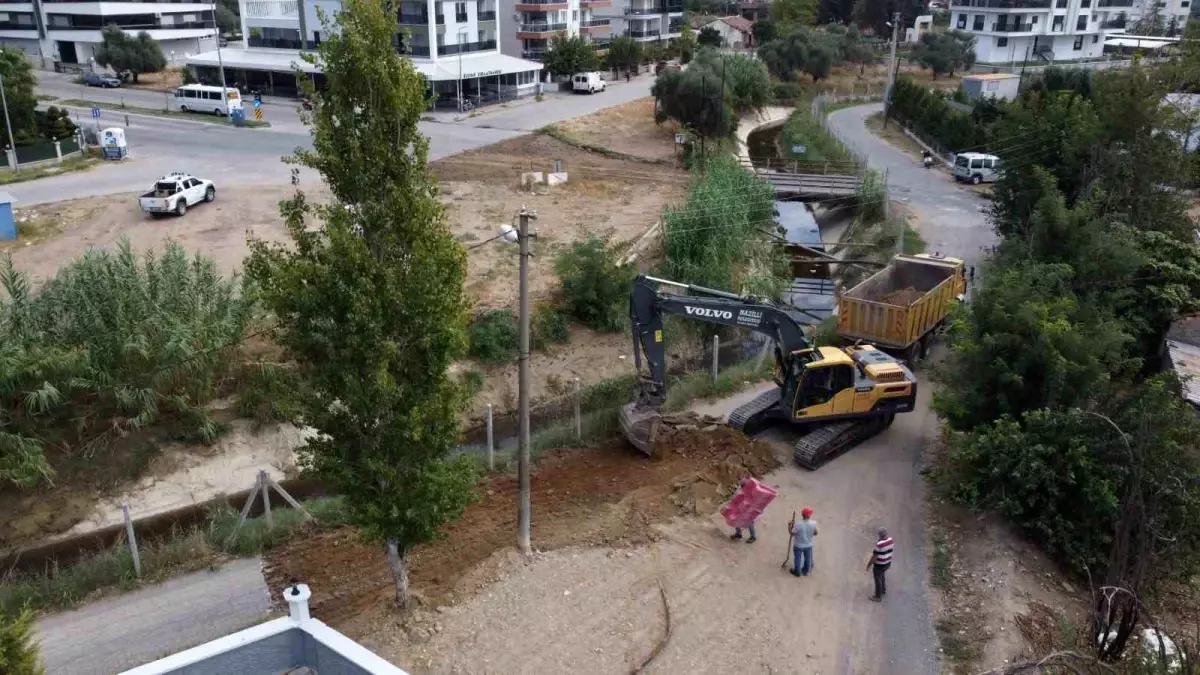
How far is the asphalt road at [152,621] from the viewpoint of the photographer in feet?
37.6

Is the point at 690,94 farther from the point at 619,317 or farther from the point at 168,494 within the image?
the point at 168,494

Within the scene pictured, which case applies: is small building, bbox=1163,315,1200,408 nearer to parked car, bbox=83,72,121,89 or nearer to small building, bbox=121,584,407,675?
small building, bbox=121,584,407,675

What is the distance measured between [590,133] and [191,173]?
20107mm

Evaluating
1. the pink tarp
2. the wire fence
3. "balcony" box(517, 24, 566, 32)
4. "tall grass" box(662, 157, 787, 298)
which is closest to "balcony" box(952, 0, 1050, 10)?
"balcony" box(517, 24, 566, 32)

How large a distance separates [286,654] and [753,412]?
1132 cm

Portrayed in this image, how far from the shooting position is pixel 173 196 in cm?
2988

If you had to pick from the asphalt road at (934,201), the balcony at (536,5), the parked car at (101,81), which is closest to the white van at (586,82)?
the balcony at (536,5)

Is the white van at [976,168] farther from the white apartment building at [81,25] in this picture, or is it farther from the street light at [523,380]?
the white apartment building at [81,25]

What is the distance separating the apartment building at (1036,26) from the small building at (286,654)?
8110cm

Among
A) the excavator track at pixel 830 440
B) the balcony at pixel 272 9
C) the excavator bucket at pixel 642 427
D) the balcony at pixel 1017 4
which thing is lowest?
the excavator track at pixel 830 440

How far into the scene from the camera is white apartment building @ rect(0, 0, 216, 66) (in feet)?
213

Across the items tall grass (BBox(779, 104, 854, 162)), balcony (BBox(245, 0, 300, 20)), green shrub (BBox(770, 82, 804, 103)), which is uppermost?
balcony (BBox(245, 0, 300, 20))

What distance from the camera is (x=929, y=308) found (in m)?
20.8

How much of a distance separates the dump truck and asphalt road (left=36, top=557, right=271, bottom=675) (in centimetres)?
1379
